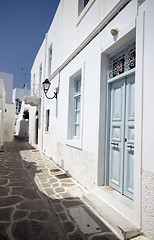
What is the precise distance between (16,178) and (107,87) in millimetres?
3844

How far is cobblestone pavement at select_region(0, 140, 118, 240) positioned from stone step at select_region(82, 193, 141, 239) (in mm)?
92

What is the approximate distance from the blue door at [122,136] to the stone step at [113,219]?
46 centimetres

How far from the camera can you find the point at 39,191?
160 inches

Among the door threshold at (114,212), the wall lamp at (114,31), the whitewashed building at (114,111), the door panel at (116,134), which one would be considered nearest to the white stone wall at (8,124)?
the whitewashed building at (114,111)

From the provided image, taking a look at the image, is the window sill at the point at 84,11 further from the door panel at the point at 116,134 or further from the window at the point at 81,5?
the door panel at the point at 116,134

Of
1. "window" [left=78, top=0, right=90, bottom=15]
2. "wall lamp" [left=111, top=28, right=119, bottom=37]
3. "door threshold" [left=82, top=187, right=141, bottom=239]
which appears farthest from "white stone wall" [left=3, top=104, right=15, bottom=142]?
"wall lamp" [left=111, top=28, right=119, bottom=37]

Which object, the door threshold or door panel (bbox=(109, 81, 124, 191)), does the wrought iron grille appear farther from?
the door threshold

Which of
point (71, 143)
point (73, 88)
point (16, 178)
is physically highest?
point (73, 88)

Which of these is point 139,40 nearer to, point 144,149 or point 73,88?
point 144,149

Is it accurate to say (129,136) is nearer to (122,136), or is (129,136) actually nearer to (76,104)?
(122,136)

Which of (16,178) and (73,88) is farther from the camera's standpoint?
(73,88)

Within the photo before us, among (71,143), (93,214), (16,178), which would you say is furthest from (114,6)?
(16,178)

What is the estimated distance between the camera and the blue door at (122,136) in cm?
307

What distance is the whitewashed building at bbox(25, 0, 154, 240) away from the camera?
2.39 metres
